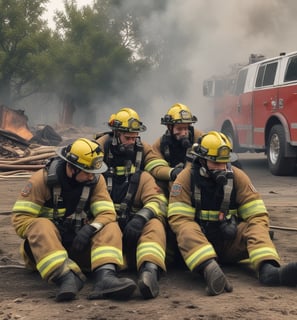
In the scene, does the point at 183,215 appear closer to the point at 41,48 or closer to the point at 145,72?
the point at 41,48

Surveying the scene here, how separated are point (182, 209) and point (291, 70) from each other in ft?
24.5

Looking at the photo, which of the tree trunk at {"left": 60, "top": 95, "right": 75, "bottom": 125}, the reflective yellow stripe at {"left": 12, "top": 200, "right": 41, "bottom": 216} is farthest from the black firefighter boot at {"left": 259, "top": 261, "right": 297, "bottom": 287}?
the tree trunk at {"left": 60, "top": 95, "right": 75, "bottom": 125}

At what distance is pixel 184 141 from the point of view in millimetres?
7137

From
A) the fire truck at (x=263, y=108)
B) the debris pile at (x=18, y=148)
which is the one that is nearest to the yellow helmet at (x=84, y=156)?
the debris pile at (x=18, y=148)

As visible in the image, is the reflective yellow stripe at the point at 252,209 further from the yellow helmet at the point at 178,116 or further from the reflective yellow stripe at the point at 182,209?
the yellow helmet at the point at 178,116

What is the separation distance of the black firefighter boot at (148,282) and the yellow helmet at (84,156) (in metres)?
0.84

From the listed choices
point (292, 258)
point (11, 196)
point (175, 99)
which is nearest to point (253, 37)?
point (175, 99)

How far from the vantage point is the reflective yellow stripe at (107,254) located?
4.91m

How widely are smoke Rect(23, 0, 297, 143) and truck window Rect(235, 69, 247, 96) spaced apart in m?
3.58

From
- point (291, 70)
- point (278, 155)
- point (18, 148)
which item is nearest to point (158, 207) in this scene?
point (291, 70)

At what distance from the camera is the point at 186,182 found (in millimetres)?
5453

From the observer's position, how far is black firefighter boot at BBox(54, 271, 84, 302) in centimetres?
461

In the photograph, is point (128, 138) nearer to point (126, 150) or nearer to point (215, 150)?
point (126, 150)

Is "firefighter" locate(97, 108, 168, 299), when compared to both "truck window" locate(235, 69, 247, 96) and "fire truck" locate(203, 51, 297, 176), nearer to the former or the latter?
"fire truck" locate(203, 51, 297, 176)
